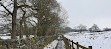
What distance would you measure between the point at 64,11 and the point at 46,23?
498 inches

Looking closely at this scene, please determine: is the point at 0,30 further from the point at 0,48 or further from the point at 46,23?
the point at 0,48

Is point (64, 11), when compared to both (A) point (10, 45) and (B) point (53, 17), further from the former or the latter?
(A) point (10, 45)

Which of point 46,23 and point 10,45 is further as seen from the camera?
point 46,23

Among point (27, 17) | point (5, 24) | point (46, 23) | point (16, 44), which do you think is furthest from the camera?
→ point (46, 23)

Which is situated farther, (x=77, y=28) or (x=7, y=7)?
(x=77, y=28)

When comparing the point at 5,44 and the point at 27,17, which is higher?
the point at 27,17

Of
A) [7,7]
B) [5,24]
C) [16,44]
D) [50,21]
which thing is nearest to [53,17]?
[50,21]

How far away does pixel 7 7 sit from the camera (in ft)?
35.5

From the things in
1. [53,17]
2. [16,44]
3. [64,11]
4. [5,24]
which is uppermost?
[64,11]

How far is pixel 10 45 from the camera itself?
3.87m

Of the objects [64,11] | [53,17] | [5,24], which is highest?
[64,11]

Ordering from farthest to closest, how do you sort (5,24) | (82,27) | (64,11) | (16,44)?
(82,27), (64,11), (5,24), (16,44)

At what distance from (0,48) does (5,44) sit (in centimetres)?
29

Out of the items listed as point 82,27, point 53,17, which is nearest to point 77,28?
point 82,27
